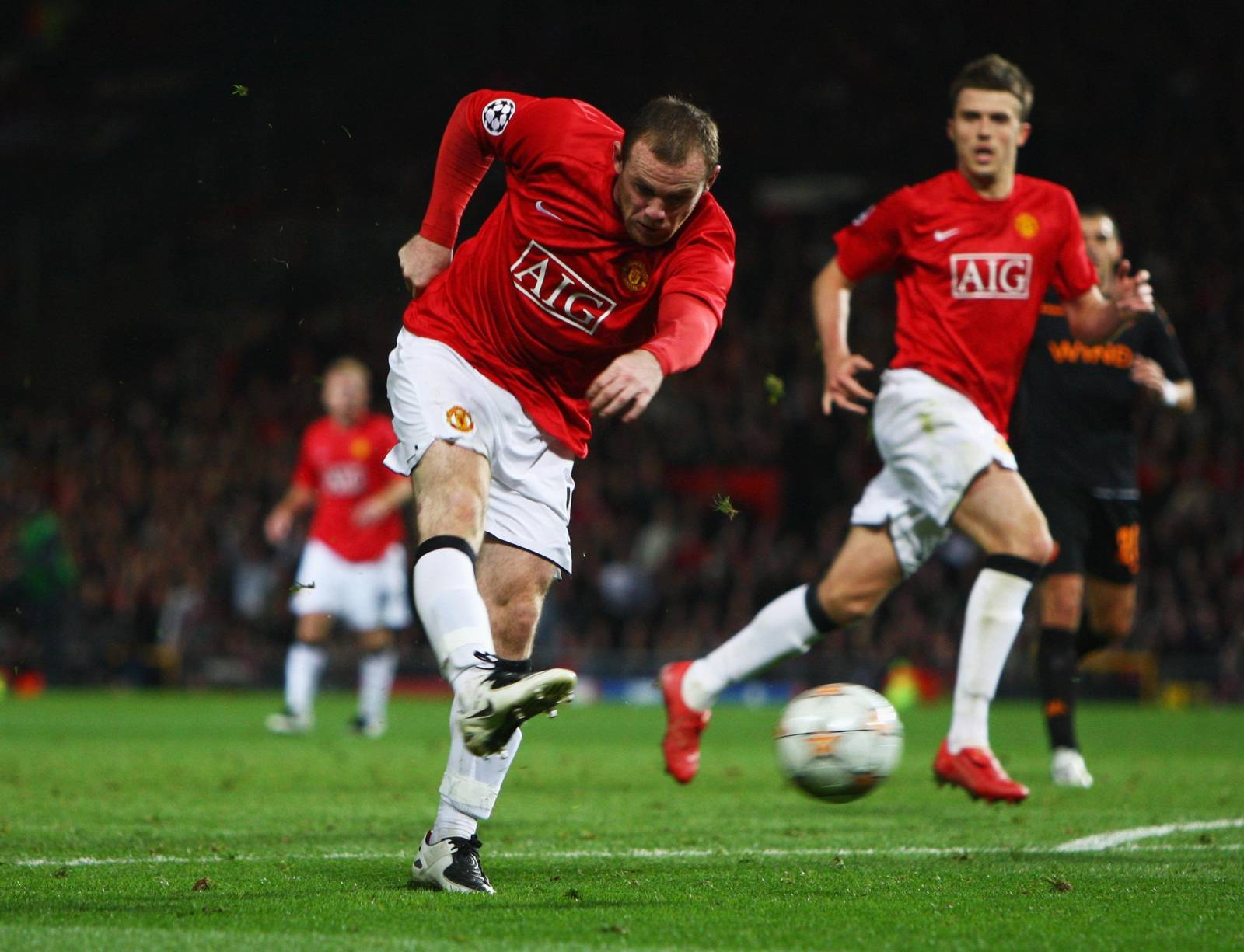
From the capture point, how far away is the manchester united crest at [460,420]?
423 cm

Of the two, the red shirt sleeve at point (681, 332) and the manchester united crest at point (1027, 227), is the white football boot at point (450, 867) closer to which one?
the red shirt sleeve at point (681, 332)

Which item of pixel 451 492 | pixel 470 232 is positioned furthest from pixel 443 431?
pixel 470 232

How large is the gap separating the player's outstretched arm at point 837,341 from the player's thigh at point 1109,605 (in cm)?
215

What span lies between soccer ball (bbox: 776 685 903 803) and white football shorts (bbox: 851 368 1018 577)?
1.47 m

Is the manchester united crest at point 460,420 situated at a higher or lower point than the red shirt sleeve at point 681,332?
lower

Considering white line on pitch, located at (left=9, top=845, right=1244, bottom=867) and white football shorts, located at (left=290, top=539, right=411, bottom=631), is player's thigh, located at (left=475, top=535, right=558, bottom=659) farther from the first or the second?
white football shorts, located at (left=290, top=539, right=411, bottom=631)

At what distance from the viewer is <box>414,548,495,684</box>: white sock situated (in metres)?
3.76

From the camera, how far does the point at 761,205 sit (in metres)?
22.8

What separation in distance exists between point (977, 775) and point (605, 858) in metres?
1.56

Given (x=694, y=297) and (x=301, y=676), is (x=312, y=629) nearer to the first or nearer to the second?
(x=301, y=676)

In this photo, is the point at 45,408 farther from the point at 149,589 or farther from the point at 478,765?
the point at 478,765

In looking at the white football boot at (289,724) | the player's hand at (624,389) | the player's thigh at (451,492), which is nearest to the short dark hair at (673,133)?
the player's hand at (624,389)

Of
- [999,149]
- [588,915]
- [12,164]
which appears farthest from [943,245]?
[12,164]

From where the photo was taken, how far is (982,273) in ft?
20.2
